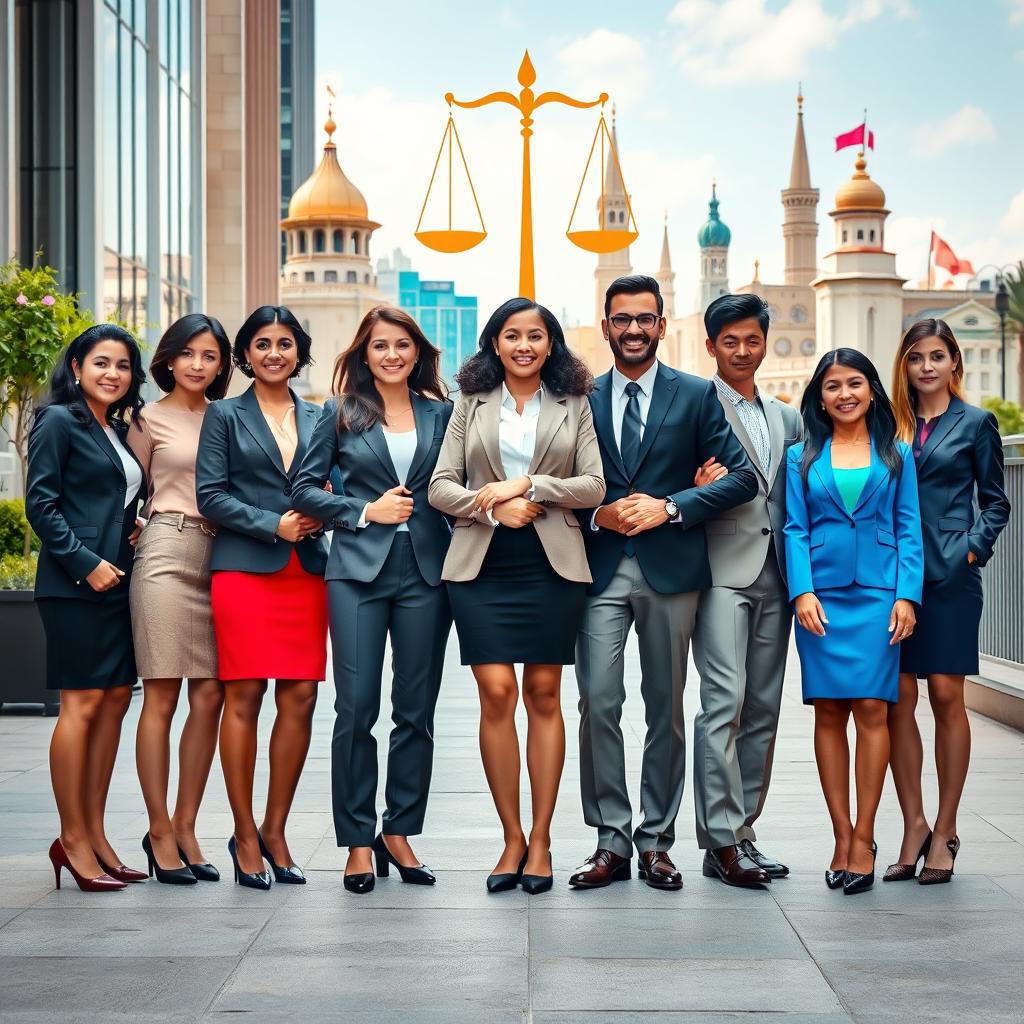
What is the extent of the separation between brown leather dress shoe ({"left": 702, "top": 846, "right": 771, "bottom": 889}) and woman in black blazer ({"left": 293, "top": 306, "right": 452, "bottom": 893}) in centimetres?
106

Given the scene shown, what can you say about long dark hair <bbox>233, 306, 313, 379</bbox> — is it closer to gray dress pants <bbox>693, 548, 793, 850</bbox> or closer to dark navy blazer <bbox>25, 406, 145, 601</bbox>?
dark navy blazer <bbox>25, 406, 145, 601</bbox>

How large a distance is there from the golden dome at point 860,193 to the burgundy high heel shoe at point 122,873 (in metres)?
98.9

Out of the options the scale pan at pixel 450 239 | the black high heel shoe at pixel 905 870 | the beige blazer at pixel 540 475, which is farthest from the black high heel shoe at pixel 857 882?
the scale pan at pixel 450 239

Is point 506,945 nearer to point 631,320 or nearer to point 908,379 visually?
point 631,320

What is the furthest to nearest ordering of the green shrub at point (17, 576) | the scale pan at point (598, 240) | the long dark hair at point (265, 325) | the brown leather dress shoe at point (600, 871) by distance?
the scale pan at point (598, 240)
the green shrub at point (17, 576)
the long dark hair at point (265, 325)
the brown leather dress shoe at point (600, 871)

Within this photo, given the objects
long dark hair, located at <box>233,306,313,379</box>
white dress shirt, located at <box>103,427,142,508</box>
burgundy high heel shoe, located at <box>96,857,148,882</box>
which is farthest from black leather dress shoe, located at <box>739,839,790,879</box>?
white dress shirt, located at <box>103,427,142,508</box>

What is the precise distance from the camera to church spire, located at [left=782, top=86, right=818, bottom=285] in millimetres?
181500

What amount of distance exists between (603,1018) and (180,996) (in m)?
1.16

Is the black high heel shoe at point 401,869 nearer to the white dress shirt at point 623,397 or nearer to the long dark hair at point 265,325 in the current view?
the white dress shirt at point 623,397

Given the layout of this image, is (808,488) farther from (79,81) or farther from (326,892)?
(79,81)

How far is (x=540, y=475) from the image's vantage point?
226 inches

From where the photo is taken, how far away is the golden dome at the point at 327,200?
11812cm

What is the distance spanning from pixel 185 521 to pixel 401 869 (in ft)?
4.97

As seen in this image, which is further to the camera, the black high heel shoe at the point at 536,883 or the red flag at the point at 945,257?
the red flag at the point at 945,257
